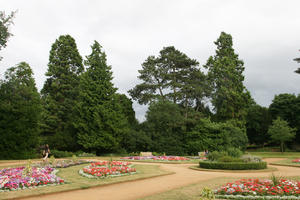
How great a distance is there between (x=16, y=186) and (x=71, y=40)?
30183 mm

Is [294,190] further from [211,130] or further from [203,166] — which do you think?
[211,130]

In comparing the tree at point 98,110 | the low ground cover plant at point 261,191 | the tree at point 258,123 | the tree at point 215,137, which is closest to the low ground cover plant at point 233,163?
the low ground cover plant at point 261,191

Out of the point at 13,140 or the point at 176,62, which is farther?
the point at 176,62

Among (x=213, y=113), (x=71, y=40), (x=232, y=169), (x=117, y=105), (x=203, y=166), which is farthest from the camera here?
(x=213, y=113)

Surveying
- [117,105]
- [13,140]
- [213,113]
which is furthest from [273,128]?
[13,140]

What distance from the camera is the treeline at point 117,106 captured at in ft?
94.0

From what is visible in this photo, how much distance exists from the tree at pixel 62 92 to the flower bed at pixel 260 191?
87.5 ft

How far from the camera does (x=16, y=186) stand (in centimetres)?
918

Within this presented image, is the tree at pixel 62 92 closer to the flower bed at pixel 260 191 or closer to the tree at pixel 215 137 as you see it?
the tree at pixel 215 137

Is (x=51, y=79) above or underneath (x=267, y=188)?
above

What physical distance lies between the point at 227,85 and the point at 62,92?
2425cm

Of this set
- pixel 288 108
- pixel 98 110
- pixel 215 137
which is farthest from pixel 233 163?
pixel 288 108

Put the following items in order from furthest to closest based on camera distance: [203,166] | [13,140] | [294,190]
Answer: [13,140] < [203,166] < [294,190]

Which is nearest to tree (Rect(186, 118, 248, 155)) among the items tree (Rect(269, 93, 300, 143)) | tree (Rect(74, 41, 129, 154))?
tree (Rect(74, 41, 129, 154))
